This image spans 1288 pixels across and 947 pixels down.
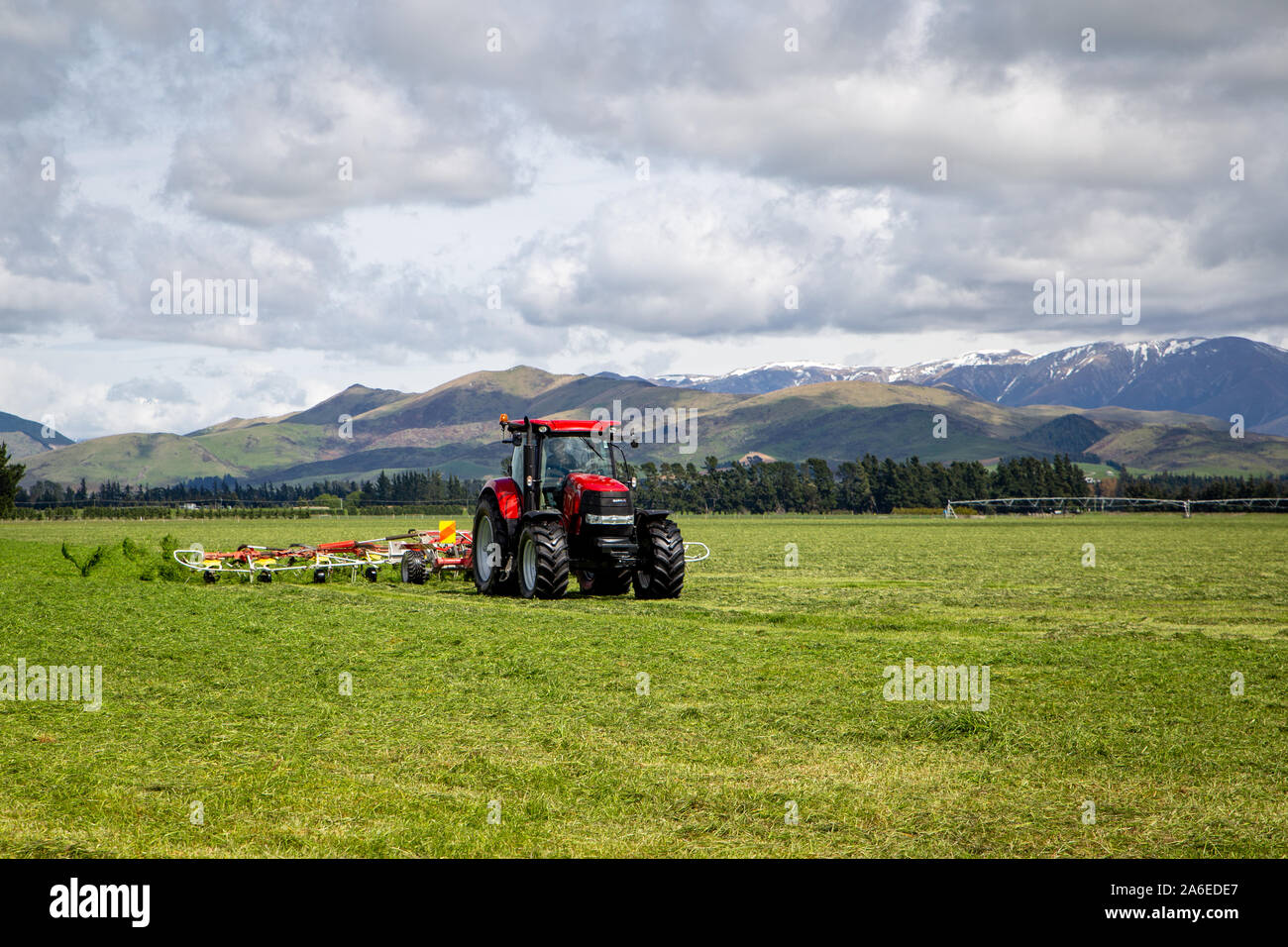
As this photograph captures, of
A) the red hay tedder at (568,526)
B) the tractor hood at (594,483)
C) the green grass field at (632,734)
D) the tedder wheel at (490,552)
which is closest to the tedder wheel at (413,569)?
the red hay tedder at (568,526)

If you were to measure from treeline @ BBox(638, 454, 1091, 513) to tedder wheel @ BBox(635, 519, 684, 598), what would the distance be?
136470 millimetres

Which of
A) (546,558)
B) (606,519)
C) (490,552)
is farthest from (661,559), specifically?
(490,552)

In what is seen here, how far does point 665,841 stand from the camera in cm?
659

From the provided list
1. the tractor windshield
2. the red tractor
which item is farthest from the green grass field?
the tractor windshield

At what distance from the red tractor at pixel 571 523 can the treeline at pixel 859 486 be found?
135721 millimetres

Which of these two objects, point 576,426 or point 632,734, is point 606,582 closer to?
point 576,426

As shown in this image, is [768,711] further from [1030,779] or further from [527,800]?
[527,800]

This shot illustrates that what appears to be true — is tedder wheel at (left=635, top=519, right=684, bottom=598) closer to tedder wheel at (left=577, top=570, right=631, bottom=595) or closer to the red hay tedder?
the red hay tedder

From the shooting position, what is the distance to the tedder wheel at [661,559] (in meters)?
21.0

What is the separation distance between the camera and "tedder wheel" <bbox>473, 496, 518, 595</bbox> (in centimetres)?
2184

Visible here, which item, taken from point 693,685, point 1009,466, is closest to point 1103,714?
point 693,685

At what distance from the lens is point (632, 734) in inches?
376

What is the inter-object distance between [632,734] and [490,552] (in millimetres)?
13269
